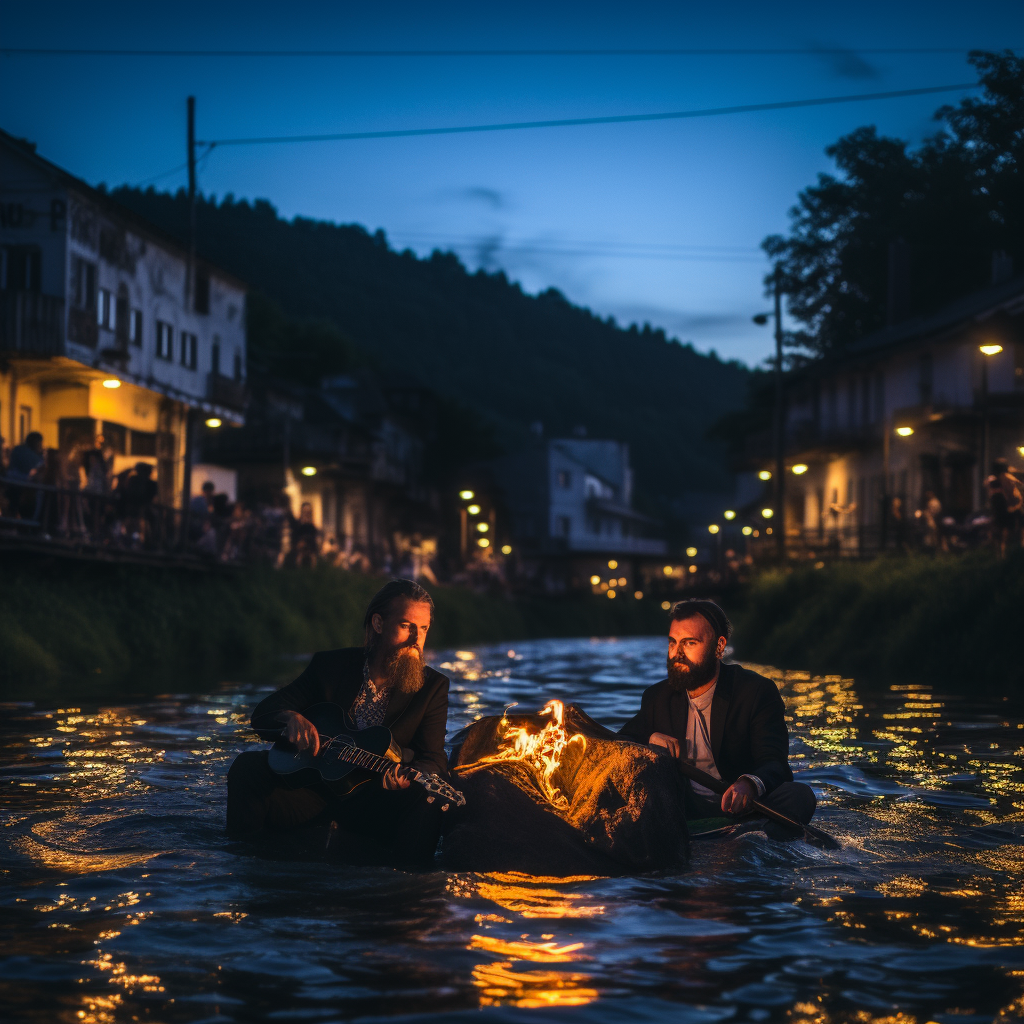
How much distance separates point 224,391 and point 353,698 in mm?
37424

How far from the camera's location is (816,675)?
25.2 metres

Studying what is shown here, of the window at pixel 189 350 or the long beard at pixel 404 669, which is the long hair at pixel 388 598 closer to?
the long beard at pixel 404 669

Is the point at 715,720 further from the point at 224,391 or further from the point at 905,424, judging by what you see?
the point at 224,391

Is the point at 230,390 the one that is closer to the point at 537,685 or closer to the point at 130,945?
the point at 537,685

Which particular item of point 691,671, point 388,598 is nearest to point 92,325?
point 388,598

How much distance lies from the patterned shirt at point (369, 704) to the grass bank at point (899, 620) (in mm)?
15223

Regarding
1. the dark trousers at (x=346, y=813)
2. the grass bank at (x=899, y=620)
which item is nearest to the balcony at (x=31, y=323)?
the grass bank at (x=899, y=620)

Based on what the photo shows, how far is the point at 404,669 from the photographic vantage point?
23.9ft

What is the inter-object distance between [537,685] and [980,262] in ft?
140

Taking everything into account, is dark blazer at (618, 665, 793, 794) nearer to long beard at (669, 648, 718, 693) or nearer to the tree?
long beard at (669, 648, 718, 693)

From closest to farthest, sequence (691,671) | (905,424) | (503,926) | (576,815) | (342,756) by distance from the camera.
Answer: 1. (503,926)
2. (342,756)
3. (576,815)
4. (691,671)
5. (905,424)

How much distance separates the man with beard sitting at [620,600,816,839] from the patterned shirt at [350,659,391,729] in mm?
1416

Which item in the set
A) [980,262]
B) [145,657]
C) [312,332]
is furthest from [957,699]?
[312,332]

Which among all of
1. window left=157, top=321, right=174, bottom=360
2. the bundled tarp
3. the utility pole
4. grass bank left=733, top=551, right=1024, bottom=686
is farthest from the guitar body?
the utility pole
